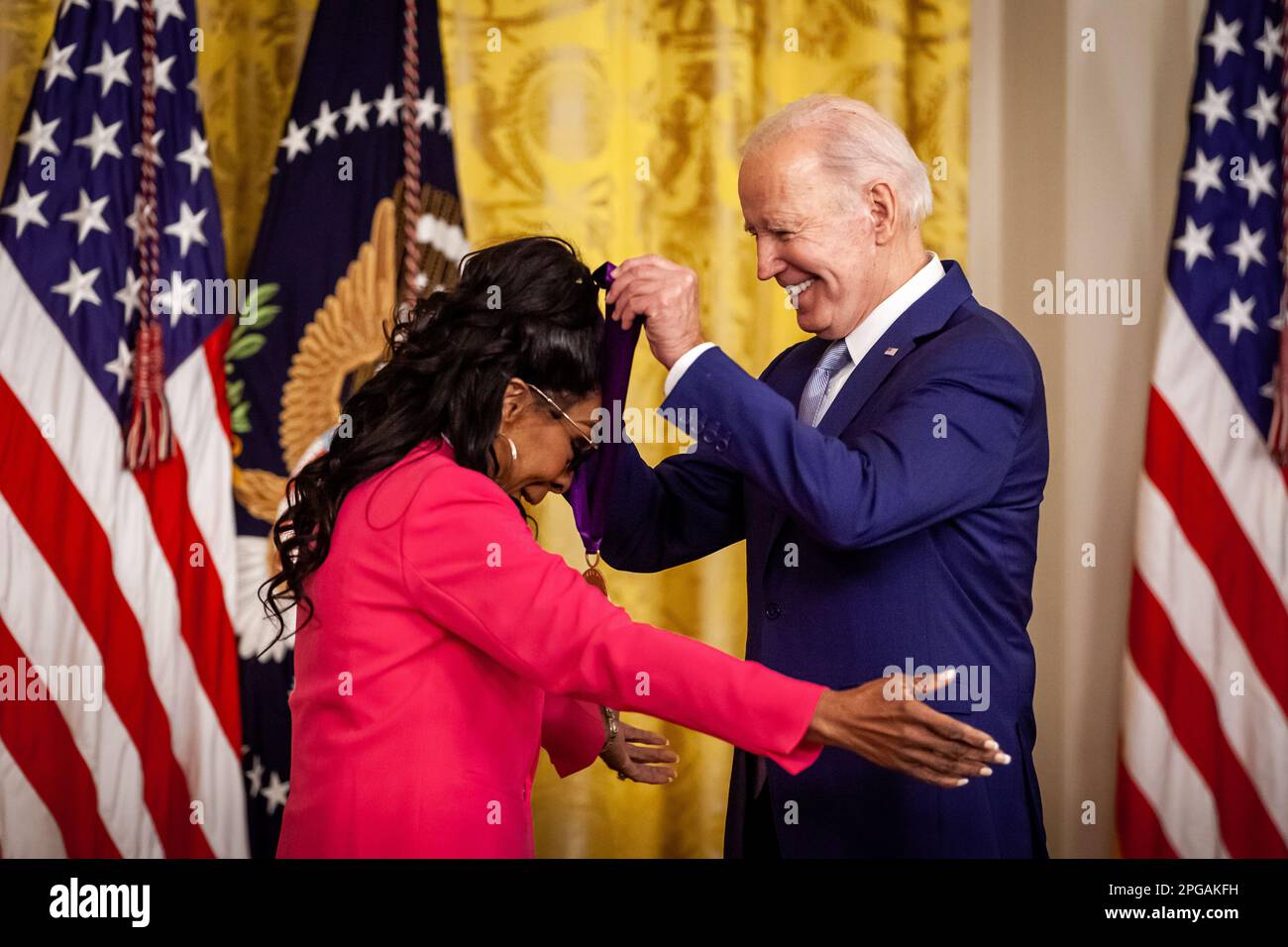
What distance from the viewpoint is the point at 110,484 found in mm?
3398

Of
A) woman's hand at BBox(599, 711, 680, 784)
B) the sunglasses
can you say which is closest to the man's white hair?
the sunglasses

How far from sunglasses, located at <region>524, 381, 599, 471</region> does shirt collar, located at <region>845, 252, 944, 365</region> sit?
492mm

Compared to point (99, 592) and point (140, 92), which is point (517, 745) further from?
point (140, 92)

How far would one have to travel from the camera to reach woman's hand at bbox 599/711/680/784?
2.40m

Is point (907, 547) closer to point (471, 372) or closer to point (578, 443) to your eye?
point (578, 443)

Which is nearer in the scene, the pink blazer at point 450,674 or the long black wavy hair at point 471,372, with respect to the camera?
the pink blazer at point 450,674

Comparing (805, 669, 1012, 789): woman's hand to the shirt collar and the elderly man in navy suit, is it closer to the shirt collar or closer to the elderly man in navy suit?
the elderly man in navy suit

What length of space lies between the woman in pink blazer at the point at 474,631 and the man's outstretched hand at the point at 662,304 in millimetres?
66

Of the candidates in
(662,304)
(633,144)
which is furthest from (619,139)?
(662,304)

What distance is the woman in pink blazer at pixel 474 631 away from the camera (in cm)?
169

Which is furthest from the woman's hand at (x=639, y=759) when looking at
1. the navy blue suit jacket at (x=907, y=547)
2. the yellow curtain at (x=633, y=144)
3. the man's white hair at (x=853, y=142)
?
the yellow curtain at (x=633, y=144)

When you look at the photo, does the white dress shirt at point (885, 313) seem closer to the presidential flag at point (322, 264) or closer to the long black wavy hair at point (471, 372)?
the long black wavy hair at point (471, 372)

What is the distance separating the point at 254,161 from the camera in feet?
12.3
